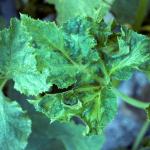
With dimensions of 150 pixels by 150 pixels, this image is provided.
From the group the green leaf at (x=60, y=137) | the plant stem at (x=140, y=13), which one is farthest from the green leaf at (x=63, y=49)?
the plant stem at (x=140, y=13)

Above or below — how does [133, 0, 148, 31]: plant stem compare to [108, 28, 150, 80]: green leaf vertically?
above

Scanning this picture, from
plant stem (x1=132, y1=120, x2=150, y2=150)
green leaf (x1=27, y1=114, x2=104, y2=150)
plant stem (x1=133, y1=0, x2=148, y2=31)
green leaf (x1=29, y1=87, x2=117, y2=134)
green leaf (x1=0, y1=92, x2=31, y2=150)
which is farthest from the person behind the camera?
plant stem (x1=132, y1=120, x2=150, y2=150)

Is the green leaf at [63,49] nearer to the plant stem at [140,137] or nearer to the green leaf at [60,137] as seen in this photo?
the green leaf at [60,137]

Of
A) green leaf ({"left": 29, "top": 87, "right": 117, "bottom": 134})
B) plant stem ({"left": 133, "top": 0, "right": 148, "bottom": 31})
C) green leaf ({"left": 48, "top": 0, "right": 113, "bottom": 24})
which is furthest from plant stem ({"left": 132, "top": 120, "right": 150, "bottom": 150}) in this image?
green leaf ({"left": 29, "top": 87, "right": 117, "bottom": 134})

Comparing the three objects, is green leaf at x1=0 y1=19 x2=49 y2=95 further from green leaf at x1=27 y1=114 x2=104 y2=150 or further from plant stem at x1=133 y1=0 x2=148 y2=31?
plant stem at x1=133 y1=0 x2=148 y2=31

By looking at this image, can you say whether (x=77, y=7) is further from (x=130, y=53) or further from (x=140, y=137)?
(x=140, y=137)

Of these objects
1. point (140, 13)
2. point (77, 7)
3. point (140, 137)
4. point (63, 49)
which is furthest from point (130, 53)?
point (140, 137)
